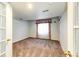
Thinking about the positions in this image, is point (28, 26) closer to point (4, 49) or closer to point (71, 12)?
point (4, 49)

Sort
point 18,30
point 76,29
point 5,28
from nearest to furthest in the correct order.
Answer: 1. point 76,29
2. point 5,28
3. point 18,30

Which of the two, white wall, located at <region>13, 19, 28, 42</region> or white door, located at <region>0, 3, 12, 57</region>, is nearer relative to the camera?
white door, located at <region>0, 3, 12, 57</region>

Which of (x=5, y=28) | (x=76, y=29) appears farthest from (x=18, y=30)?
(x=76, y=29)

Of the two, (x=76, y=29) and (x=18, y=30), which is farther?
(x=18, y=30)

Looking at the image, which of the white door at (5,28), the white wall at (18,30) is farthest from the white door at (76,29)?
the white wall at (18,30)

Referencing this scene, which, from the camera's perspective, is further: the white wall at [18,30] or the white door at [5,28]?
the white wall at [18,30]

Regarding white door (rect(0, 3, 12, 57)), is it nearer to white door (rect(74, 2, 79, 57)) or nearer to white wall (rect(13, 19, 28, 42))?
white wall (rect(13, 19, 28, 42))

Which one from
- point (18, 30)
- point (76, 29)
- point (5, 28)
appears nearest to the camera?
point (76, 29)

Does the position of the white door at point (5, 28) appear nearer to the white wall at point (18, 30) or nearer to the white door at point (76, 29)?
the white wall at point (18, 30)

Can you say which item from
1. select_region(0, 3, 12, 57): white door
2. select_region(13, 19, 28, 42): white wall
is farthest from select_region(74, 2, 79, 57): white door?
select_region(13, 19, 28, 42): white wall

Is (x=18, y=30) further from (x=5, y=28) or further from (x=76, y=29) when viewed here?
(x=76, y=29)

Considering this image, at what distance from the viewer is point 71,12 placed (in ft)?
2.14

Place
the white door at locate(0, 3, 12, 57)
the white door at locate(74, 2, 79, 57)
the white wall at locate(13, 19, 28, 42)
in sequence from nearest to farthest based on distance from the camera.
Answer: the white door at locate(74, 2, 79, 57)
the white door at locate(0, 3, 12, 57)
the white wall at locate(13, 19, 28, 42)

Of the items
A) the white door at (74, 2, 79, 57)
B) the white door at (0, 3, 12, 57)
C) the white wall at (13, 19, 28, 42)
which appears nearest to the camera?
the white door at (74, 2, 79, 57)
